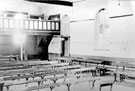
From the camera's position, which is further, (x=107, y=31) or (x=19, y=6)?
(x=19, y=6)

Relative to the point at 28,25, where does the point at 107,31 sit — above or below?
below

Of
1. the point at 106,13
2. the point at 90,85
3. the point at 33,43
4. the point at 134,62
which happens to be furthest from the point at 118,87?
the point at 33,43

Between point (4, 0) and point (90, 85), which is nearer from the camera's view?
point (90, 85)

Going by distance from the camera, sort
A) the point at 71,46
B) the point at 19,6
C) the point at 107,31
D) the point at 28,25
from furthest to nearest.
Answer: the point at 19,6
the point at 28,25
the point at 71,46
the point at 107,31

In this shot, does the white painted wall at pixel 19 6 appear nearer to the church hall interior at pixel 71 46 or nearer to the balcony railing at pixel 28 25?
the church hall interior at pixel 71 46

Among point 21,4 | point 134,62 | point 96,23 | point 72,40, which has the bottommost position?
point 134,62

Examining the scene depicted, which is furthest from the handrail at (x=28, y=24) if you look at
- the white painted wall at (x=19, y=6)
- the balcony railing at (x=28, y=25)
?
the white painted wall at (x=19, y=6)

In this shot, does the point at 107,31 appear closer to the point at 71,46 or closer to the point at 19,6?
the point at 71,46

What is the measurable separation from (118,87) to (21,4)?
12.5 m

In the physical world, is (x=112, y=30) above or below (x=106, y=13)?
below

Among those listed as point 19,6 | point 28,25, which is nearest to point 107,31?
point 28,25

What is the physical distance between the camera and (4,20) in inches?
579

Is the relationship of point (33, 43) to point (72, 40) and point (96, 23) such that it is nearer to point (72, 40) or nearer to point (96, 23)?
point (72, 40)

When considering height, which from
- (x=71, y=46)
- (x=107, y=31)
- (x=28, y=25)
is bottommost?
(x=71, y=46)
